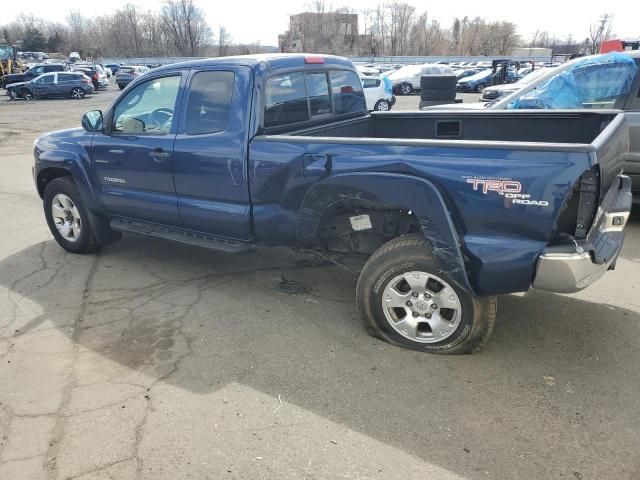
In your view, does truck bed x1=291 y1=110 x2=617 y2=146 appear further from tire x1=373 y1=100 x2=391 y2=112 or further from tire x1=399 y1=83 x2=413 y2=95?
tire x1=399 y1=83 x2=413 y2=95

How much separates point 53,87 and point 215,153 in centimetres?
3019

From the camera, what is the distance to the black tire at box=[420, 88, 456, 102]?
485 inches

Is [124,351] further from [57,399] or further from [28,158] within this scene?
[28,158]

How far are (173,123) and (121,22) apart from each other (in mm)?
106230

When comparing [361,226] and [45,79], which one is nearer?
[361,226]

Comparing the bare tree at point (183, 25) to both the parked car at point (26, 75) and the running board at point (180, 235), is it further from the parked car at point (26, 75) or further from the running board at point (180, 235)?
the running board at point (180, 235)

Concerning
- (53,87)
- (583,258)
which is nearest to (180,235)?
(583,258)

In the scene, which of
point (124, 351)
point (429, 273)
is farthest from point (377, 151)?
point (124, 351)

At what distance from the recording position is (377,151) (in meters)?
3.26

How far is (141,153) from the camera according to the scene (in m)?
4.53

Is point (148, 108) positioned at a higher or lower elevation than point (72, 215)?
higher

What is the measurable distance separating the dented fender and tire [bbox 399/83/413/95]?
27.2 metres

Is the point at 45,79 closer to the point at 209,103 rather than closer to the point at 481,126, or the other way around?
the point at 209,103

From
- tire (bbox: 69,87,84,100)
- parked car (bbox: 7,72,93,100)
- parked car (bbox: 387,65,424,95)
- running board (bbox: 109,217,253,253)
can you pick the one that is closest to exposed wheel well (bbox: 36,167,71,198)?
Answer: running board (bbox: 109,217,253,253)
